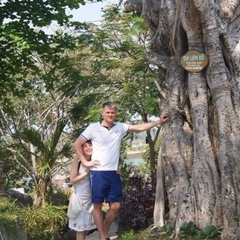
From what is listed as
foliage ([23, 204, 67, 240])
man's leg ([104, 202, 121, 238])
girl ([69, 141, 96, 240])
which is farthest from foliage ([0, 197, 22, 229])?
man's leg ([104, 202, 121, 238])

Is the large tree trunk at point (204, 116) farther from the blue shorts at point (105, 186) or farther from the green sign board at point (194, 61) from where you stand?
the blue shorts at point (105, 186)

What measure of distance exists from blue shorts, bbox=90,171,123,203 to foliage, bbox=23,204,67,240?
14.6ft

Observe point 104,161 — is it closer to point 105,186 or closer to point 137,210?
point 105,186

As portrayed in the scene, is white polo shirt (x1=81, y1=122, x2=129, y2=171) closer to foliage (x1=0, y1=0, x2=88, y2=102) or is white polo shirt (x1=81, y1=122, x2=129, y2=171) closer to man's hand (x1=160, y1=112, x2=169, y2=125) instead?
man's hand (x1=160, y1=112, x2=169, y2=125)

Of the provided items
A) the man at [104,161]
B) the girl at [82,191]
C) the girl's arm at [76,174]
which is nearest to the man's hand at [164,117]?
the man at [104,161]

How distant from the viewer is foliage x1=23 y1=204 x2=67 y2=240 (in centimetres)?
1017

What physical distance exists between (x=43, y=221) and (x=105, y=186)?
5247 millimetres

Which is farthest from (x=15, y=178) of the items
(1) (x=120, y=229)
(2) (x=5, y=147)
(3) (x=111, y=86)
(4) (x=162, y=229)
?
(4) (x=162, y=229)

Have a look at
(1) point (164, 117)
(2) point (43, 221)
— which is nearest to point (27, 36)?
(2) point (43, 221)

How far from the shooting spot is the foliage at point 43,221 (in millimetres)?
10172

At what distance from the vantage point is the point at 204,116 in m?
6.11

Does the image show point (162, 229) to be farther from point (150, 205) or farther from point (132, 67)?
point (132, 67)

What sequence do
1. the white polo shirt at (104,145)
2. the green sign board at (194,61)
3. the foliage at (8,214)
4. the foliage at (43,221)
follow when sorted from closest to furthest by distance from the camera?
the white polo shirt at (104,145) < the green sign board at (194,61) < the foliage at (8,214) < the foliage at (43,221)

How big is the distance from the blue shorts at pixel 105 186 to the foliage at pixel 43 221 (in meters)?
4.45
